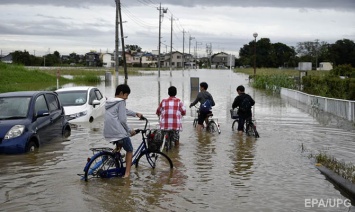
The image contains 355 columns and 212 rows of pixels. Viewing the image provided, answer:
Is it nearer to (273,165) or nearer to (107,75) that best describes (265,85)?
(107,75)

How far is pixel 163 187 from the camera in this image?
8.46m

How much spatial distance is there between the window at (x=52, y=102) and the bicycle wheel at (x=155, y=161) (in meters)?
4.06

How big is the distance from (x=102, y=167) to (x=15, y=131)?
3.29 meters

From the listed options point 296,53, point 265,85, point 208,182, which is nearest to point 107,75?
point 265,85

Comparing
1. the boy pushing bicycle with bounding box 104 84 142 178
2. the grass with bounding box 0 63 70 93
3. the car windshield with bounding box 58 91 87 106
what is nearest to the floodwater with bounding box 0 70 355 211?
the boy pushing bicycle with bounding box 104 84 142 178

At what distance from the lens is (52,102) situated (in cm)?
1344

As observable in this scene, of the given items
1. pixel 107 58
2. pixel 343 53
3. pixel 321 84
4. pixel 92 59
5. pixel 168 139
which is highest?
pixel 107 58

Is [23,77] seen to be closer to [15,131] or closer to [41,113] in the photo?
[41,113]

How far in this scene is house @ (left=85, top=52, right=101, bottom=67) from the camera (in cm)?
18400

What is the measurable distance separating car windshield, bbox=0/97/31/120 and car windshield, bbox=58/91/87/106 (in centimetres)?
557

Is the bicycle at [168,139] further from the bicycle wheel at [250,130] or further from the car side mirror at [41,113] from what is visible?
the bicycle wheel at [250,130]

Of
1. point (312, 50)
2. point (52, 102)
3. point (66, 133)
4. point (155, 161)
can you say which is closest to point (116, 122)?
point (155, 161)

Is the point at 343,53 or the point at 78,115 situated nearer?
the point at 78,115

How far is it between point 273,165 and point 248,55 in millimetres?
163337
